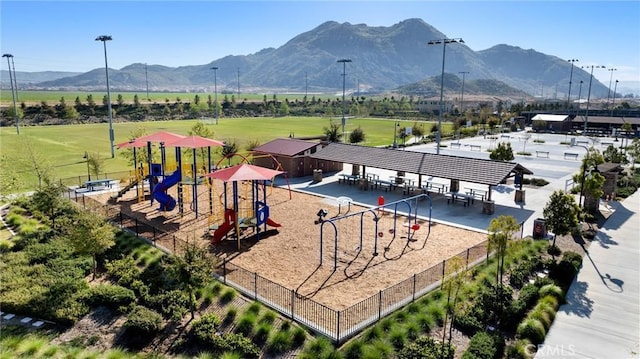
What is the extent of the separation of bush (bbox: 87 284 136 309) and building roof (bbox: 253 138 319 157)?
21.1 meters

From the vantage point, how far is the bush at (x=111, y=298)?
598 inches

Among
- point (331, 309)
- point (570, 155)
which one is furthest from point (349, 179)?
point (570, 155)

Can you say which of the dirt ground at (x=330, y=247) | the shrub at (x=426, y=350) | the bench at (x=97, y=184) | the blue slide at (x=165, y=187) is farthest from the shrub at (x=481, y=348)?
the bench at (x=97, y=184)

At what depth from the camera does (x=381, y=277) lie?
55.8 feet

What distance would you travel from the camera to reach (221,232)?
2097 centimetres

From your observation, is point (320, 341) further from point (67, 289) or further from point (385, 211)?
point (385, 211)

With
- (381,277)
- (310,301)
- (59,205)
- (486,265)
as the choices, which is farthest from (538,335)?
(59,205)

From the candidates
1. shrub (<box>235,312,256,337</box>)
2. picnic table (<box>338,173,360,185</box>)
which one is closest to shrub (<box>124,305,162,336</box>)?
shrub (<box>235,312,256,337</box>)

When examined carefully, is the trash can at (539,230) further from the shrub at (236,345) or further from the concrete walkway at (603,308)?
Answer: the shrub at (236,345)

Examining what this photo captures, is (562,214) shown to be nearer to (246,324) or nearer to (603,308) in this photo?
(603,308)

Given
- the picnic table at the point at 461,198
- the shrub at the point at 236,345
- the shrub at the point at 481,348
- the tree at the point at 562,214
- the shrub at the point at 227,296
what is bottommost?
the shrub at the point at 236,345

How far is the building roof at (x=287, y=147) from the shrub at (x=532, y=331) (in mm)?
24145

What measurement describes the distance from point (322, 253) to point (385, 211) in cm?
813

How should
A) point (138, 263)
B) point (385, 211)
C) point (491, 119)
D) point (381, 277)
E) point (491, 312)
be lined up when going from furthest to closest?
point (491, 119), point (385, 211), point (138, 263), point (381, 277), point (491, 312)
